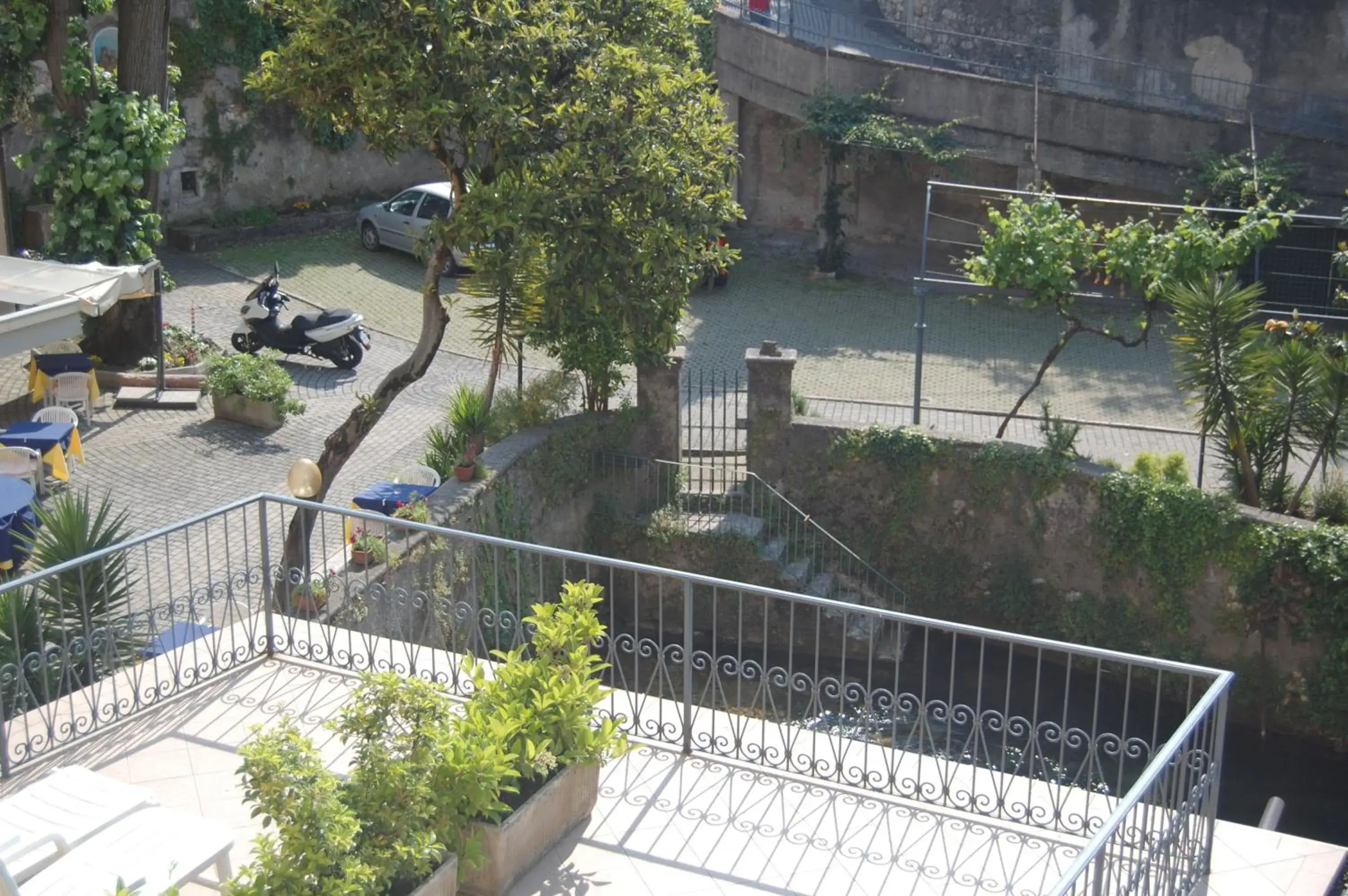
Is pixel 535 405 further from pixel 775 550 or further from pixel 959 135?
pixel 959 135

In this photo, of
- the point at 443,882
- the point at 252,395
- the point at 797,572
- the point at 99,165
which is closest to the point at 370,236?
the point at 99,165

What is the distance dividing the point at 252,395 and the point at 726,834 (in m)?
11.0

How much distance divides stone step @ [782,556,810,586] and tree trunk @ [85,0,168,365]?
8037mm

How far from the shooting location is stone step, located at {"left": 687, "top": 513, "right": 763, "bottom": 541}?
15.1 meters

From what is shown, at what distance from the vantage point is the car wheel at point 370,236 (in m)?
24.5

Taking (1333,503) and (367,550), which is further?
(1333,503)

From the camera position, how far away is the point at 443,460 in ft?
46.9

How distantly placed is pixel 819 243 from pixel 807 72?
2756 mm

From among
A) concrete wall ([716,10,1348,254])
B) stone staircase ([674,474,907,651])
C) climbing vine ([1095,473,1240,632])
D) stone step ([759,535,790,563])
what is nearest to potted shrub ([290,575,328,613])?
stone staircase ([674,474,907,651])

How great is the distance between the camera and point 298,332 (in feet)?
62.7

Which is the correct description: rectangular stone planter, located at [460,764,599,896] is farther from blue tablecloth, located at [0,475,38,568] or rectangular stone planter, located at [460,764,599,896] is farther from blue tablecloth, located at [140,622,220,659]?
blue tablecloth, located at [0,475,38,568]

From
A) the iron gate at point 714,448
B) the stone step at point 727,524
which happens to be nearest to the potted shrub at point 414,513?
the stone step at point 727,524

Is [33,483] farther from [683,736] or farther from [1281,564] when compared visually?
[1281,564]

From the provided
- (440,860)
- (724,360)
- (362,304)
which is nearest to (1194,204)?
(724,360)
